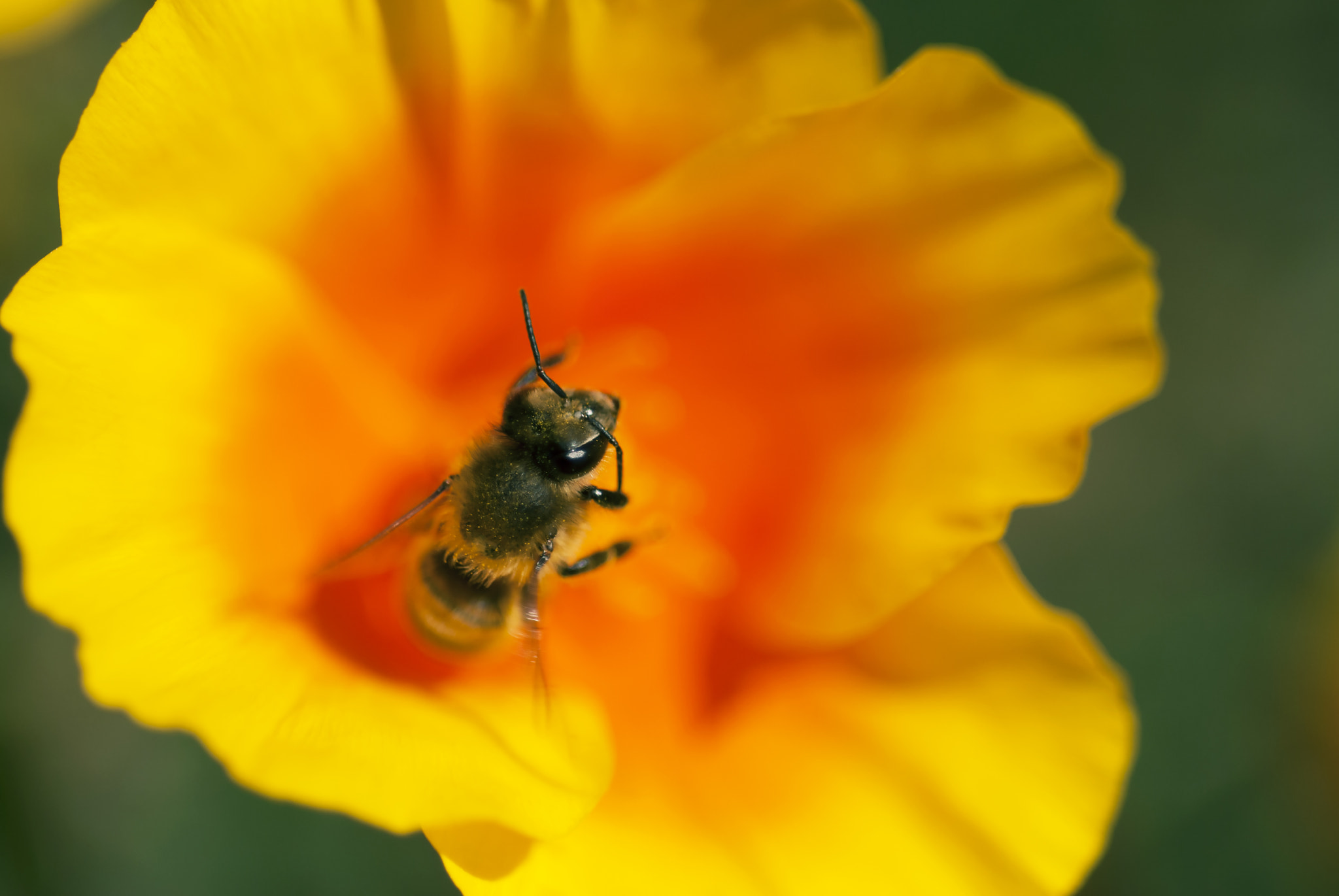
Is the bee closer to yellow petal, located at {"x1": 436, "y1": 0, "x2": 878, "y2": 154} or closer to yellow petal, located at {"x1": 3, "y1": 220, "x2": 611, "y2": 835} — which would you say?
yellow petal, located at {"x1": 3, "y1": 220, "x2": 611, "y2": 835}

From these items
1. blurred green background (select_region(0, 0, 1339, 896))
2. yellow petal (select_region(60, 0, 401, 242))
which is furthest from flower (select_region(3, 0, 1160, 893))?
blurred green background (select_region(0, 0, 1339, 896))

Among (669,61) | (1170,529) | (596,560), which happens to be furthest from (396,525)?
(1170,529)

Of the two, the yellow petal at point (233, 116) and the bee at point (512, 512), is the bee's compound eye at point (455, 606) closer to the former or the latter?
the bee at point (512, 512)

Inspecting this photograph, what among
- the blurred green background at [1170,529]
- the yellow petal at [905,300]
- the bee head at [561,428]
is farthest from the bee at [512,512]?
the blurred green background at [1170,529]

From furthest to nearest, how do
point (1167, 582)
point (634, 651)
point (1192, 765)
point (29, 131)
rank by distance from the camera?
1. point (1167, 582)
2. point (1192, 765)
3. point (29, 131)
4. point (634, 651)

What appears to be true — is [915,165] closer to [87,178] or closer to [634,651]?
[634,651]

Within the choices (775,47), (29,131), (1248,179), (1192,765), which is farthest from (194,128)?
(1248,179)
